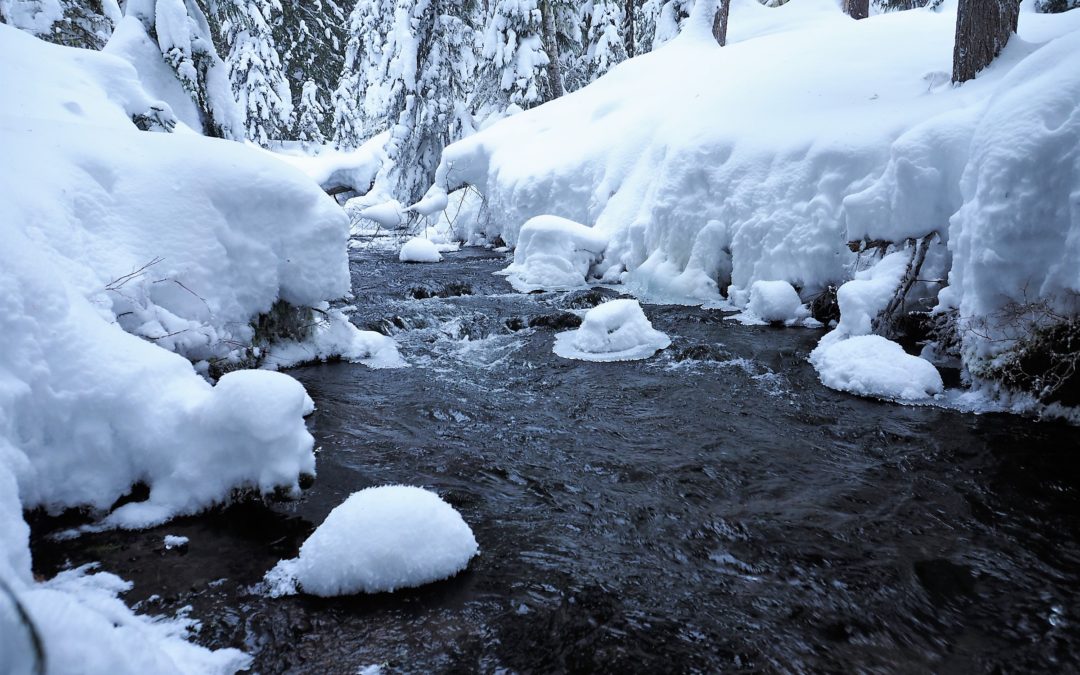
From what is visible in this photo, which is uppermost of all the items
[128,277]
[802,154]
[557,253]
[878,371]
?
[802,154]

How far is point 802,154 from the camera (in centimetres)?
954

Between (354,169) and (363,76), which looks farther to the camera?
(363,76)

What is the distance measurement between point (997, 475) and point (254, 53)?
32.2m

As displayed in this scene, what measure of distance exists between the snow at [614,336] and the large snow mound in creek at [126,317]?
2976mm

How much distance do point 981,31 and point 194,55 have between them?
38.3 ft

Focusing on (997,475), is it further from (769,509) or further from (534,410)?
(534,410)

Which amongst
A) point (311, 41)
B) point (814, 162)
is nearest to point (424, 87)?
point (814, 162)

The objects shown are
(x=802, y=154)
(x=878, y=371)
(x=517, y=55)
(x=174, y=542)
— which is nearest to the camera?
(x=174, y=542)

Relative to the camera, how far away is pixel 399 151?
21.2m

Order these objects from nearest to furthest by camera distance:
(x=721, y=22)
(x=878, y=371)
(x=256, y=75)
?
(x=878, y=371), (x=721, y=22), (x=256, y=75)

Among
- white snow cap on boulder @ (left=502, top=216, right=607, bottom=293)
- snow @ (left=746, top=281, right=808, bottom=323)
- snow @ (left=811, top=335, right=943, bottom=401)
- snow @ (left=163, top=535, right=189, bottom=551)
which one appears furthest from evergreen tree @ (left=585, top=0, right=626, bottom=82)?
snow @ (left=163, top=535, right=189, bottom=551)

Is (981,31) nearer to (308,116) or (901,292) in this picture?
(901,292)

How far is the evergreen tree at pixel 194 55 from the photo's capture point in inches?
365

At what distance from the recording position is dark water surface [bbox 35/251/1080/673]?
285 cm
